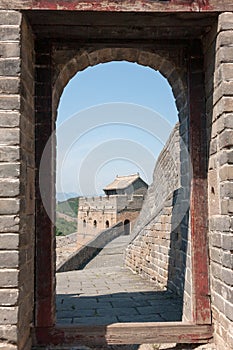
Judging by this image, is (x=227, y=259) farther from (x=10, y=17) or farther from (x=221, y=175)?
(x=10, y=17)

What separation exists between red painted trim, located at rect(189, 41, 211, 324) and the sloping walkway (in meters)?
1.18

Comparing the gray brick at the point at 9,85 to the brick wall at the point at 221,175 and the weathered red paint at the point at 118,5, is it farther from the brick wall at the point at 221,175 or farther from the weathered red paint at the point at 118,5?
the brick wall at the point at 221,175

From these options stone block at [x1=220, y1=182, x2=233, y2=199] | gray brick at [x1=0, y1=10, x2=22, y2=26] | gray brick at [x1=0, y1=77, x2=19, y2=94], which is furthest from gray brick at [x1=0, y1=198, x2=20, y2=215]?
stone block at [x1=220, y1=182, x2=233, y2=199]

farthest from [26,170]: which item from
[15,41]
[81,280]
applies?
[81,280]

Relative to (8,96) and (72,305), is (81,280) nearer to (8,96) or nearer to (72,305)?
(72,305)

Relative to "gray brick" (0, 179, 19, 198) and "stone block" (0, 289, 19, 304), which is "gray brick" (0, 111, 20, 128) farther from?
"stone block" (0, 289, 19, 304)

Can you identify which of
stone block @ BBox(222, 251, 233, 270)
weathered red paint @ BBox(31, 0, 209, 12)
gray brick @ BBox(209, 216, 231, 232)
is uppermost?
weathered red paint @ BBox(31, 0, 209, 12)

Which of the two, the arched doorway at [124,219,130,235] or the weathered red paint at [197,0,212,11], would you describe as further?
the arched doorway at [124,219,130,235]

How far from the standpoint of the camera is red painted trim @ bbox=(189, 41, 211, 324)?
162 inches

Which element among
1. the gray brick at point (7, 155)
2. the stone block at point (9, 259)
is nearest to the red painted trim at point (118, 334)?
the stone block at point (9, 259)

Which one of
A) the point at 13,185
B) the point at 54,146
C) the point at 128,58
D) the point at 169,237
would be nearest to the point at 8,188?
the point at 13,185

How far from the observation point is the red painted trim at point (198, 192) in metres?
4.11

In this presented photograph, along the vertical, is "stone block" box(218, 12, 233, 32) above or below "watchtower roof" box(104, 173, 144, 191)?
below

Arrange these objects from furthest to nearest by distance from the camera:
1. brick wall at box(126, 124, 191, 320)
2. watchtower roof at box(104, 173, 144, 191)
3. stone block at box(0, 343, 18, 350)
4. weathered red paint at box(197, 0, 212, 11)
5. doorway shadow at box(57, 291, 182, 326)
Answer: watchtower roof at box(104, 173, 144, 191)
brick wall at box(126, 124, 191, 320)
doorway shadow at box(57, 291, 182, 326)
weathered red paint at box(197, 0, 212, 11)
stone block at box(0, 343, 18, 350)
